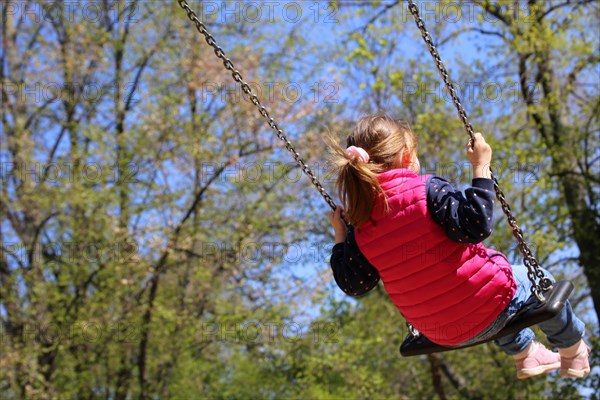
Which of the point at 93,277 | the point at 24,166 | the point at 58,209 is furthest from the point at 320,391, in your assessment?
the point at 24,166

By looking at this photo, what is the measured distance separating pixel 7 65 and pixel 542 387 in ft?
35.7

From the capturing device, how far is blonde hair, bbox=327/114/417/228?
2.45 meters

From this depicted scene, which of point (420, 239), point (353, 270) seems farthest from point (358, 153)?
point (353, 270)

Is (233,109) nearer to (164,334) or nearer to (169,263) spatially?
(169,263)

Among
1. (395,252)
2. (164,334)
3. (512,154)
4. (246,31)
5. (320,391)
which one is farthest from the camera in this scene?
(246,31)

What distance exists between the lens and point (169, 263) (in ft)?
38.5

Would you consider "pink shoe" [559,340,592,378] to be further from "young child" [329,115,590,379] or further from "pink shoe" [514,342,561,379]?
"young child" [329,115,590,379]

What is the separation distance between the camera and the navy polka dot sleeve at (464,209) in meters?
2.37

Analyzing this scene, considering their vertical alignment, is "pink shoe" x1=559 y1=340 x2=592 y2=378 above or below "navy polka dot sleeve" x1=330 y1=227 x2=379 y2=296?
below

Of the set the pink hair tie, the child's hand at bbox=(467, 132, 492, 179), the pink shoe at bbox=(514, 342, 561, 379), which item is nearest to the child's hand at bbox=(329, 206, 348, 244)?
the pink hair tie

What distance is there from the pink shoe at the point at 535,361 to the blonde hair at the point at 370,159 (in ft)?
3.49

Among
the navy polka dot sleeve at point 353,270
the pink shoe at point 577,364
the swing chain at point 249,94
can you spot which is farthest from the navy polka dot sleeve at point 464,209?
the pink shoe at point 577,364

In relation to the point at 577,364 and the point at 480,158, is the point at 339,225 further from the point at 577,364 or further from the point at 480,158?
the point at 577,364

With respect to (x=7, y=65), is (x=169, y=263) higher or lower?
lower
